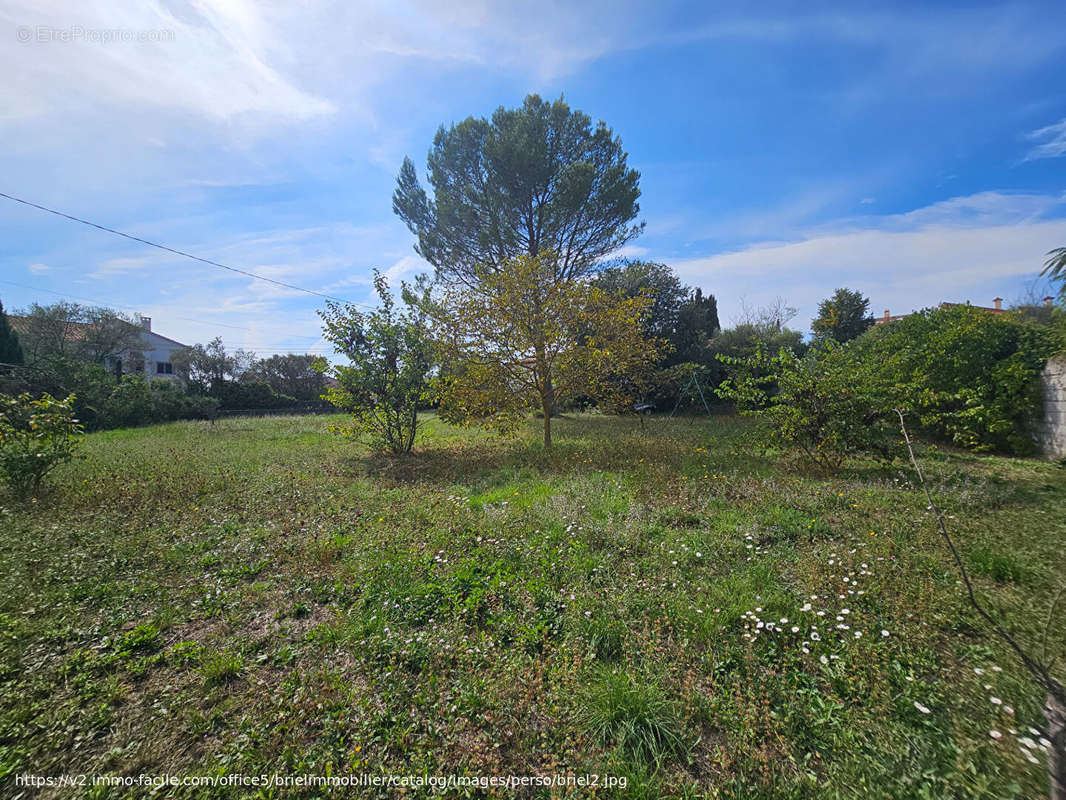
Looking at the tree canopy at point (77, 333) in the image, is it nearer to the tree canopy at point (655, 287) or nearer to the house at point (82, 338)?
the house at point (82, 338)

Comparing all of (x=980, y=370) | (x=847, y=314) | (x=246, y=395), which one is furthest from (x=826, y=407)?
(x=246, y=395)

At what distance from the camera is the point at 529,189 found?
15.4 metres

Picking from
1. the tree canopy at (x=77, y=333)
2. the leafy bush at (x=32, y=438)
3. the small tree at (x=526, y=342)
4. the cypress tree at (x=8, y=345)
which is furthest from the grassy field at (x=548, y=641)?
the tree canopy at (x=77, y=333)

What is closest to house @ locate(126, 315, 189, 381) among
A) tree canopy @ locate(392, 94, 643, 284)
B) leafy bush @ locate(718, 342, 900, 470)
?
tree canopy @ locate(392, 94, 643, 284)

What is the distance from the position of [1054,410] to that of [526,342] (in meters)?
9.09

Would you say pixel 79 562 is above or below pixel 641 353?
below

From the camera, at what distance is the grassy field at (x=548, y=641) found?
1.86 metres

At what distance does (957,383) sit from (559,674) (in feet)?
32.4

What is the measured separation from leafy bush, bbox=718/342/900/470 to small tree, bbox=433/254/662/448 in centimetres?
293

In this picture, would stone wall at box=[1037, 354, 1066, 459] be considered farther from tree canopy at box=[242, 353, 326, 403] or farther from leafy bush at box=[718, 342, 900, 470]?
tree canopy at box=[242, 353, 326, 403]

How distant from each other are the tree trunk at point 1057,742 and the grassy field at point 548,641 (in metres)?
0.85

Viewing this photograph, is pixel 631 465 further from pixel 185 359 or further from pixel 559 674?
pixel 185 359

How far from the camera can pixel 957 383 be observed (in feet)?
25.5

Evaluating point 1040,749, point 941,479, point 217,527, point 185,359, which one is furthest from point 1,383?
Answer: point 941,479
